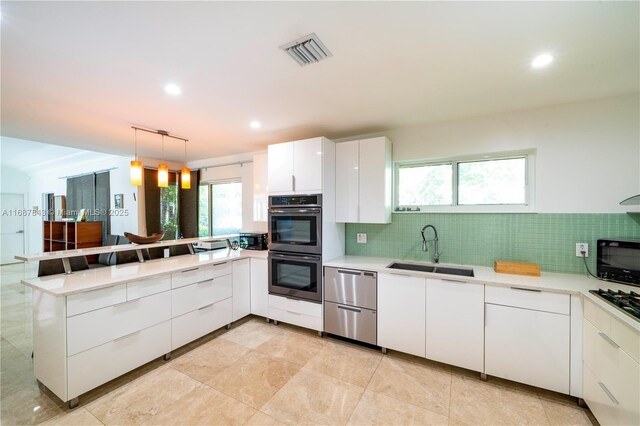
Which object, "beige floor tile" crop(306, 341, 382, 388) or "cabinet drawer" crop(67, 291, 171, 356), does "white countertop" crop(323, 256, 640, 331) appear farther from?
"cabinet drawer" crop(67, 291, 171, 356)

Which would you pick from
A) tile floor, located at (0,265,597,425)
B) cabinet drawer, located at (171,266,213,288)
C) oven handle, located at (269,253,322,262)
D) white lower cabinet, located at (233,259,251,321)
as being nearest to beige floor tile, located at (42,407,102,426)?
tile floor, located at (0,265,597,425)


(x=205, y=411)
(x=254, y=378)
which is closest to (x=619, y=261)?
(x=254, y=378)

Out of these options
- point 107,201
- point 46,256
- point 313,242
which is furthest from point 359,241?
point 107,201

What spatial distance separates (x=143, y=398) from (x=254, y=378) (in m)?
0.83

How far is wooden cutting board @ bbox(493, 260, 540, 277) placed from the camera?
87.9 inches

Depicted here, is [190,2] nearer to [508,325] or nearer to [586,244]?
[508,325]

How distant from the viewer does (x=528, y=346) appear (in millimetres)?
1983

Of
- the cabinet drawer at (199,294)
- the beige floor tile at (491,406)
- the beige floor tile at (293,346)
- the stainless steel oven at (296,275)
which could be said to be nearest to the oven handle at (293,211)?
the stainless steel oven at (296,275)

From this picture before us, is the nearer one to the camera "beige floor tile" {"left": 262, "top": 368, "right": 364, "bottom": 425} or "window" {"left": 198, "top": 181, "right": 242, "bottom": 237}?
"beige floor tile" {"left": 262, "top": 368, "right": 364, "bottom": 425}

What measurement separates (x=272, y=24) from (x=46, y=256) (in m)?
2.46

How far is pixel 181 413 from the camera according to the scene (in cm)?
179

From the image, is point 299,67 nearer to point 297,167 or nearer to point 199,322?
point 297,167

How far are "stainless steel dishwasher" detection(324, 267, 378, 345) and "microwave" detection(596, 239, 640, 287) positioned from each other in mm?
1885

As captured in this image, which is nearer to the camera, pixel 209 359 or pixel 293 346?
pixel 209 359
